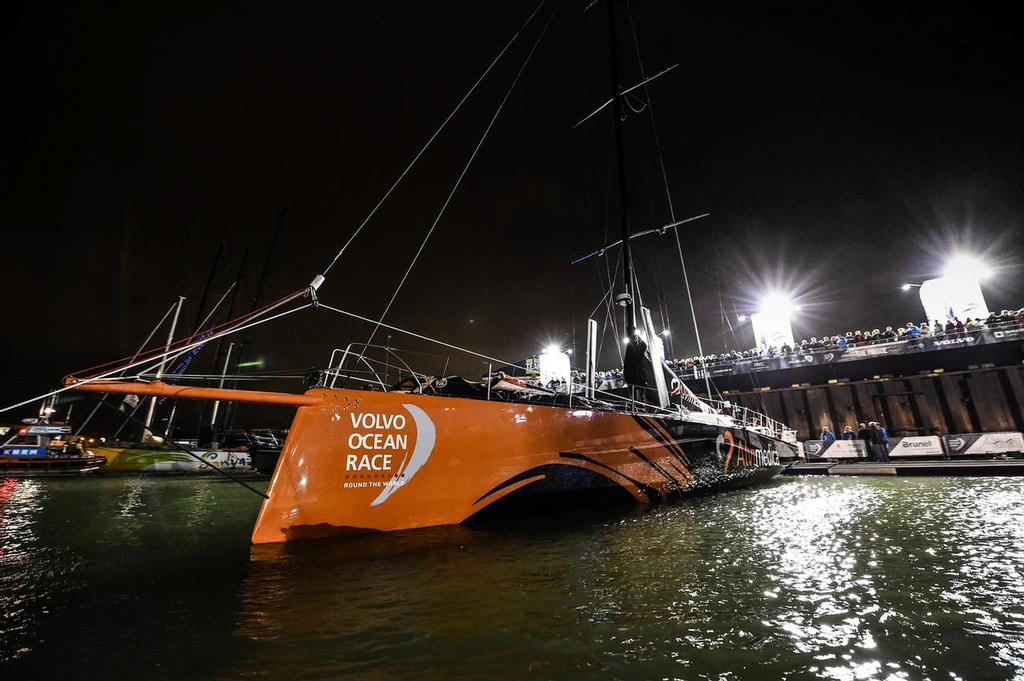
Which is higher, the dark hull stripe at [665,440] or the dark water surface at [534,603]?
the dark hull stripe at [665,440]

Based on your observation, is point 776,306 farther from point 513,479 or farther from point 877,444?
point 513,479

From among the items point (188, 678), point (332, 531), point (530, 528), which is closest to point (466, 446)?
point (530, 528)

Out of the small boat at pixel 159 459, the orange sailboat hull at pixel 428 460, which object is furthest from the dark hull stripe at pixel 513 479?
the small boat at pixel 159 459

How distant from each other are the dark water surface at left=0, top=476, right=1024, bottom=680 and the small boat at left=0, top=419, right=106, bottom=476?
20207mm

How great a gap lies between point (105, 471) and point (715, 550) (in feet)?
104

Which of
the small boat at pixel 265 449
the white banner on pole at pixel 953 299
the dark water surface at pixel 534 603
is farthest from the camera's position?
the white banner on pole at pixel 953 299

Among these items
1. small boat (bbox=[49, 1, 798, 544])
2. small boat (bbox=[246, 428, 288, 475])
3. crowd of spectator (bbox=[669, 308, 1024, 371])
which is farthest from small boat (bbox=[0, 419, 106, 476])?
crowd of spectator (bbox=[669, 308, 1024, 371])

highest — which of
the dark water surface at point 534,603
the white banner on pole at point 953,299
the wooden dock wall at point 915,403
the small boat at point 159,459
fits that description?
the white banner on pole at point 953,299

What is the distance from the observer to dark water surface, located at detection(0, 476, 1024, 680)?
2.53 metres

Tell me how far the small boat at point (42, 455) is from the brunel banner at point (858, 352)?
102 feet

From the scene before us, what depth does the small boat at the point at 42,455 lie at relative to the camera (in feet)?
65.4

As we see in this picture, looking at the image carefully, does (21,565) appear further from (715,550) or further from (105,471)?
(105,471)

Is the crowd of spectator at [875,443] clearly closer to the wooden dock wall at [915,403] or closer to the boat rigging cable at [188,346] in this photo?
the wooden dock wall at [915,403]

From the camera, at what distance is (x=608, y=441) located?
8422 millimetres
